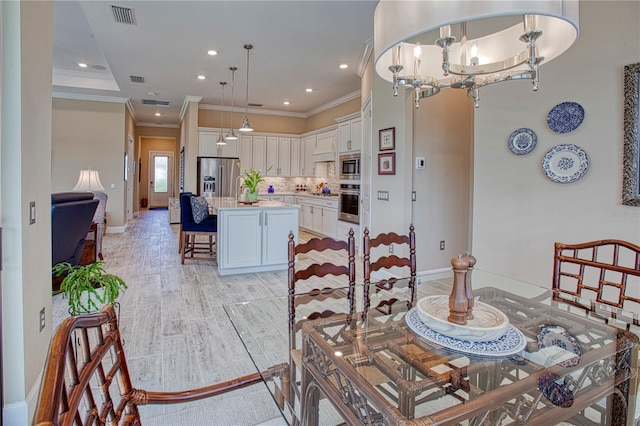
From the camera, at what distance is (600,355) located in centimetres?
134

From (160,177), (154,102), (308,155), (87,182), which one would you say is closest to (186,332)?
(87,182)

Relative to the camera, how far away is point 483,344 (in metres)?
1.26

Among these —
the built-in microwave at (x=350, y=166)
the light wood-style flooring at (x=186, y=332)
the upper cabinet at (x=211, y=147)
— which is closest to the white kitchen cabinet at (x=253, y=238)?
the light wood-style flooring at (x=186, y=332)

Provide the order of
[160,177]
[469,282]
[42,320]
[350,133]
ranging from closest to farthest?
[469,282]
[42,320]
[350,133]
[160,177]

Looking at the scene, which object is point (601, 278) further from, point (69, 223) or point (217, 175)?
point (217, 175)

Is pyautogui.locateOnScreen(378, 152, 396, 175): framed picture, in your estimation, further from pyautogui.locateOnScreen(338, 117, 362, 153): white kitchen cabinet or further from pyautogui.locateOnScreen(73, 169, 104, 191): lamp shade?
pyautogui.locateOnScreen(73, 169, 104, 191): lamp shade

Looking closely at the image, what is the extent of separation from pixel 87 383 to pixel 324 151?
751 cm

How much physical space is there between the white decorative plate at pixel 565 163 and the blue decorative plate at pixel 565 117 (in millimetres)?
135

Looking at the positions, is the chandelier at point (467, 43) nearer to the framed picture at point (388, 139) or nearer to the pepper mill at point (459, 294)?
the pepper mill at point (459, 294)

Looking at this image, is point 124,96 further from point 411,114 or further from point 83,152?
point 411,114

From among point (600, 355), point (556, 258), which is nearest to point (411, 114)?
point (556, 258)

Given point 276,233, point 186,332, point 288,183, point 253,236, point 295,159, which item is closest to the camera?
point 186,332

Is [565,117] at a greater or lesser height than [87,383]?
greater

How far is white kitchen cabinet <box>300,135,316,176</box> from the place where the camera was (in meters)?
8.86
